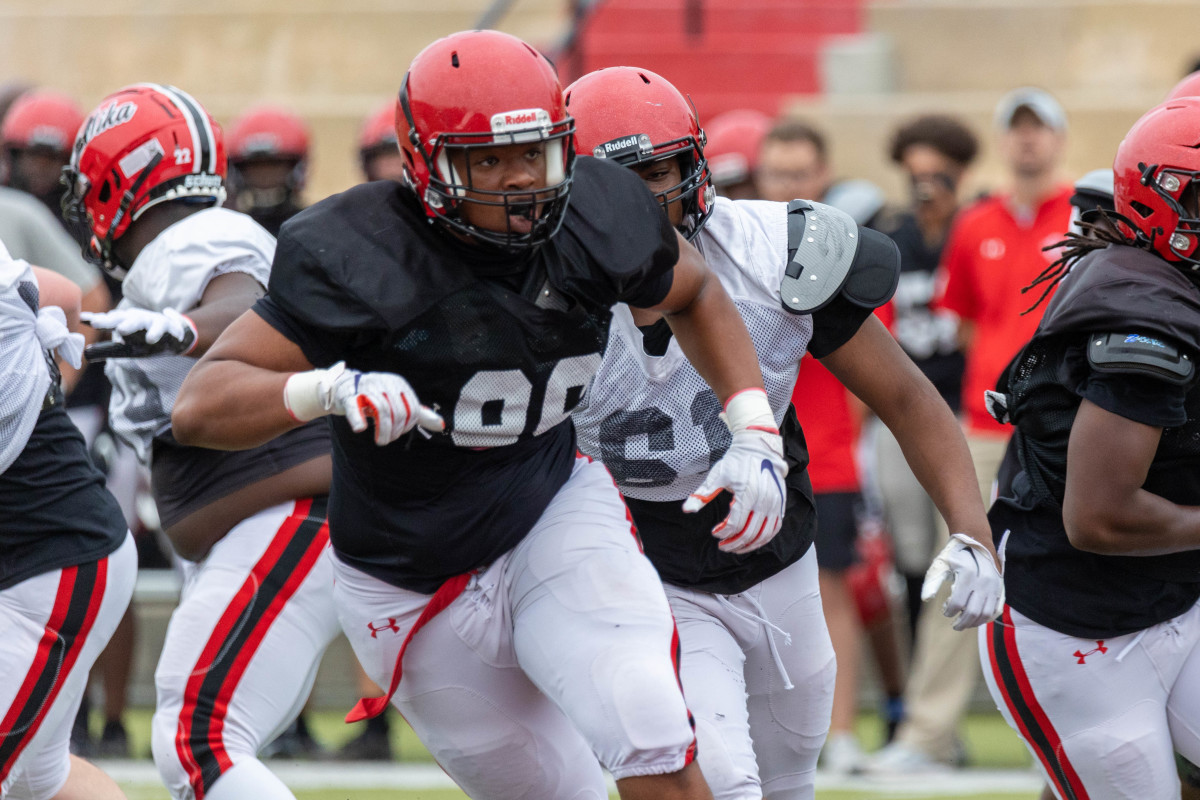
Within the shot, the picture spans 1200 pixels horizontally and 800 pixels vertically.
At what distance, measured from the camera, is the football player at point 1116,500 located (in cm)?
286

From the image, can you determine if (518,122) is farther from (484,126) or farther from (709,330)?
(709,330)

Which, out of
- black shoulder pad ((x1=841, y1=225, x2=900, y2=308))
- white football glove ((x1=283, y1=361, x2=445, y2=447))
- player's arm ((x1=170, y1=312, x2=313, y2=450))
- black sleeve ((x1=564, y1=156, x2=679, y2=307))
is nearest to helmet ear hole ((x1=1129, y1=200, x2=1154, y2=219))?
black shoulder pad ((x1=841, y1=225, x2=900, y2=308))

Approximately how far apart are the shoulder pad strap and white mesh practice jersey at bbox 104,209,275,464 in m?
1.21

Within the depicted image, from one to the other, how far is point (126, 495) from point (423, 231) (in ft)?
12.9

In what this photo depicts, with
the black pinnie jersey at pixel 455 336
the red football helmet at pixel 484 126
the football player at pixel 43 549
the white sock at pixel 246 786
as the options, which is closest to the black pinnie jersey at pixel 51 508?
the football player at pixel 43 549

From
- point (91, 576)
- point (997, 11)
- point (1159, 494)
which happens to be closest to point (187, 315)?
point (91, 576)

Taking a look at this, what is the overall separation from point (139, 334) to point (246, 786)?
943 mm

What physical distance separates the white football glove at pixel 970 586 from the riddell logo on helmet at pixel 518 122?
106 cm

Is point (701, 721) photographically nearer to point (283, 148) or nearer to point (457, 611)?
point (457, 611)

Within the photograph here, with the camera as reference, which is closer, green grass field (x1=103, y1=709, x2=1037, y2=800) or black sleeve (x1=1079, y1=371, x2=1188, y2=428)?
black sleeve (x1=1079, y1=371, x2=1188, y2=428)

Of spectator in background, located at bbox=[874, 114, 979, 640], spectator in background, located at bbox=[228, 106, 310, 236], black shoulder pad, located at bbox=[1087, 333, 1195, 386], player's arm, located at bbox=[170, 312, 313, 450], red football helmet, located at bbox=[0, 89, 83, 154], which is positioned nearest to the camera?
player's arm, located at bbox=[170, 312, 313, 450]

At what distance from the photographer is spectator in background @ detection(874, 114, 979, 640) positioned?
5.97m

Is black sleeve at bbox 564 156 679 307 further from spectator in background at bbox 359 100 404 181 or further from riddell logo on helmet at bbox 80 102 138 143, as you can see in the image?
spectator in background at bbox 359 100 404 181

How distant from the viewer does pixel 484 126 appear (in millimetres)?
2678
